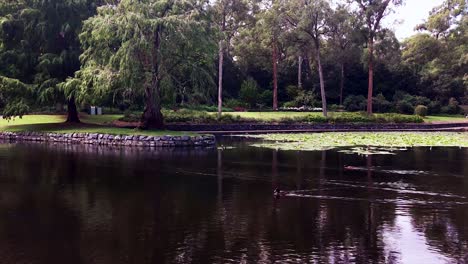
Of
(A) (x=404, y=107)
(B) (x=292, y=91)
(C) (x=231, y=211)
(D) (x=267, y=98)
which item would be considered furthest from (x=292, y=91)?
(C) (x=231, y=211)

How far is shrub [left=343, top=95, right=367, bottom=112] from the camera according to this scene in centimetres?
6219

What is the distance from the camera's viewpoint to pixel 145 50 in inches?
1390

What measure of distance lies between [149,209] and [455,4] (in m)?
74.9

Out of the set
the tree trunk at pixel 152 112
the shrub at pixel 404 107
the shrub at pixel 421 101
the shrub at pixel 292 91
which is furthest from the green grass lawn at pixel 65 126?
the shrub at pixel 421 101

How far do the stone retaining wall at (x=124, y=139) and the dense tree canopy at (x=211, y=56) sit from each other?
2.68 m

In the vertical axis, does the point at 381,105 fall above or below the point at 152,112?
above

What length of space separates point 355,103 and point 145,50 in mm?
33994

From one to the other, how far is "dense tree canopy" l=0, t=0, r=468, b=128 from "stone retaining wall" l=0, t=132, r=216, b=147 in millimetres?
2678

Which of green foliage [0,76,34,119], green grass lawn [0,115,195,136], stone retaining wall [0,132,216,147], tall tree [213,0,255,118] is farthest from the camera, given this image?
tall tree [213,0,255,118]

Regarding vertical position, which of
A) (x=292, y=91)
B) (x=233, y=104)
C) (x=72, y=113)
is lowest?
(x=72, y=113)

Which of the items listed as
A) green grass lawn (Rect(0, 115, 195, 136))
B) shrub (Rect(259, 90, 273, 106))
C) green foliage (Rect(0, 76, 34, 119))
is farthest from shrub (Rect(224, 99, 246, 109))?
green foliage (Rect(0, 76, 34, 119))

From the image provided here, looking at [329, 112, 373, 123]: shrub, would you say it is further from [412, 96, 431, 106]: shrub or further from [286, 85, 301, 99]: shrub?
[286, 85, 301, 99]: shrub

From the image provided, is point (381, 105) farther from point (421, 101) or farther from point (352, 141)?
point (352, 141)

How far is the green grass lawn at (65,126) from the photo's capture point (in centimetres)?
3578
